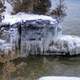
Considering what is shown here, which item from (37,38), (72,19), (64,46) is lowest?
(64,46)

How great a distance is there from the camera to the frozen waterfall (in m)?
8.88

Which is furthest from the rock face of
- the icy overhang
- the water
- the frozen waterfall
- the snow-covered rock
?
the snow-covered rock

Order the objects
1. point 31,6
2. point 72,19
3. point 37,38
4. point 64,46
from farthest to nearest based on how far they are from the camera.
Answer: point 72,19 < point 31,6 < point 64,46 < point 37,38

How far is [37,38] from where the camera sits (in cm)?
900

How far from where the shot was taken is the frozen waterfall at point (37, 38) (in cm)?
888

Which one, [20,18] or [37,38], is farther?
[20,18]

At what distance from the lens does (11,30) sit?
881cm

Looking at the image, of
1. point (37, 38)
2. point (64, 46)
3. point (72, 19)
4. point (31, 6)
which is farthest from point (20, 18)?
point (72, 19)

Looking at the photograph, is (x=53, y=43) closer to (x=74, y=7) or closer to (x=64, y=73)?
(x=64, y=73)

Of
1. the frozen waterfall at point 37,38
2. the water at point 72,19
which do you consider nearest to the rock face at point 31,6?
the frozen waterfall at point 37,38

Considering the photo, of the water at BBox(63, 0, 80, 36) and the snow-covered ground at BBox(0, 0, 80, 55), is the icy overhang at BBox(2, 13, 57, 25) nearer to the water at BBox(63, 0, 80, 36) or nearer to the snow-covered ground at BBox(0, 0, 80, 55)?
the snow-covered ground at BBox(0, 0, 80, 55)

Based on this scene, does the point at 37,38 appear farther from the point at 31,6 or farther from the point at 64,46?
the point at 31,6

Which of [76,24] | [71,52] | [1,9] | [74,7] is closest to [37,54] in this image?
[71,52]

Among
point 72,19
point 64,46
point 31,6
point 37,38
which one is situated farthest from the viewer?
point 72,19
